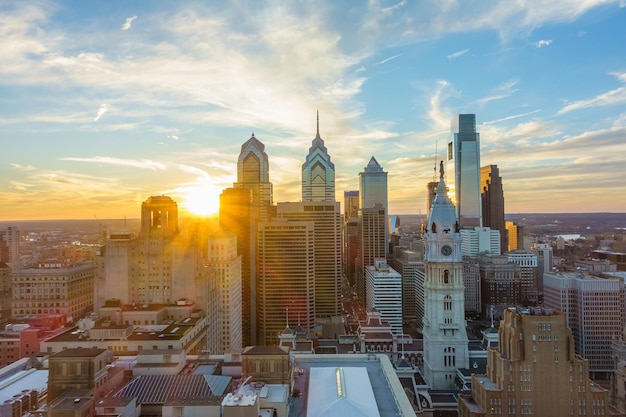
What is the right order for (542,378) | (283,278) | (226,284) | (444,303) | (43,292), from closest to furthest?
(542,378) → (444,303) → (43,292) → (226,284) → (283,278)

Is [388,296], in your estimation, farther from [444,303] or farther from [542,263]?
[542,263]

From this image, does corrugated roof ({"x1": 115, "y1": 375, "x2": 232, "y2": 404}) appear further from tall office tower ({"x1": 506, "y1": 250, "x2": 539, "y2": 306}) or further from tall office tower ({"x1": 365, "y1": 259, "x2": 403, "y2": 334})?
tall office tower ({"x1": 506, "y1": 250, "x2": 539, "y2": 306})

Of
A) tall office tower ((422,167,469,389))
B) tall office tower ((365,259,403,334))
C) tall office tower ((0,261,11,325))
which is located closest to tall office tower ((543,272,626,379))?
tall office tower ((365,259,403,334))

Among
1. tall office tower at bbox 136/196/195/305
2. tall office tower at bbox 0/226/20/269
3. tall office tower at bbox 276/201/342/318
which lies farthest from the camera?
tall office tower at bbox 276/201/342/318

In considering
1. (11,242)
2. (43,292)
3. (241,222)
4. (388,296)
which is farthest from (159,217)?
(11,242)

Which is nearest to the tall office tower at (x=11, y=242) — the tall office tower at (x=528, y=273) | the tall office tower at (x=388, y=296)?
the tall office tower at (x=388, y=296)

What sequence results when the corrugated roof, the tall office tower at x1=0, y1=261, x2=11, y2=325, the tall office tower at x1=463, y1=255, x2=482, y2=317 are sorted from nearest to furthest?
the corrugated roof
the tall office tower at x1=0, y1=261, x2=11, y2=325
the tall office tower at x1=463, y1=255, x2=482, y2=317
